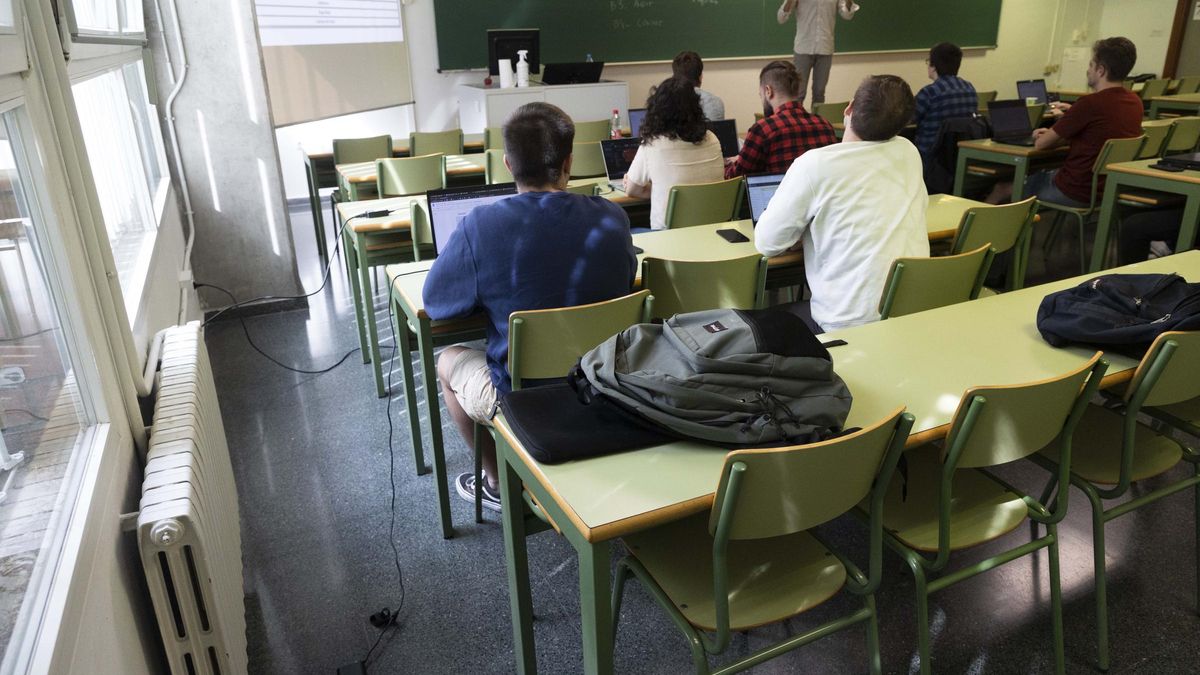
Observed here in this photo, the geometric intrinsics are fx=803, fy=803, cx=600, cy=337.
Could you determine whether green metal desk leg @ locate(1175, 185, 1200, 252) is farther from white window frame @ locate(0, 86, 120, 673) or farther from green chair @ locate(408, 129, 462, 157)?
white window frame @ locate(0, 86, 120, 673)

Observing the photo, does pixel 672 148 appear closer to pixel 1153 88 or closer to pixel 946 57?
pixel 946 57

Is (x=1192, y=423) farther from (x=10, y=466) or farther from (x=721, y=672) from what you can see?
(x=10, y=466)

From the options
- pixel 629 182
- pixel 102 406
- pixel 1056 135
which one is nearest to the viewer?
pixel 102 406

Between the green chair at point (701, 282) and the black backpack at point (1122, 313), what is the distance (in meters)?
0.85

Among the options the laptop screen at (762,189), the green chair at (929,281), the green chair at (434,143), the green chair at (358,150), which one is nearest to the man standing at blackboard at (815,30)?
the green chair at (434,143)

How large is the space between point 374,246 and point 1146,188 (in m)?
3.93

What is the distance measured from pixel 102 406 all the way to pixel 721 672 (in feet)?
4.34

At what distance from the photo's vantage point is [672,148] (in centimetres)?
373

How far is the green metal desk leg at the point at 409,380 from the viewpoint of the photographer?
8.50ft

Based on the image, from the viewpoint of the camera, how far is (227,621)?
1.62 metres

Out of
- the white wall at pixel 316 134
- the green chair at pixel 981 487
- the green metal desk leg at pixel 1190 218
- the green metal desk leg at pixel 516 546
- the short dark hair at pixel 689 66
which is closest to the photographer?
the green chair at pixel 981 487

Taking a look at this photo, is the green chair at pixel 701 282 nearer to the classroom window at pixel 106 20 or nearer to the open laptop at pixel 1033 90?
the classroom window at pixel 106 20

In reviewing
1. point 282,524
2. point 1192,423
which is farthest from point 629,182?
point 1192,423

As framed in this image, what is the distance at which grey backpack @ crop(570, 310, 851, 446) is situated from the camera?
1460mm
